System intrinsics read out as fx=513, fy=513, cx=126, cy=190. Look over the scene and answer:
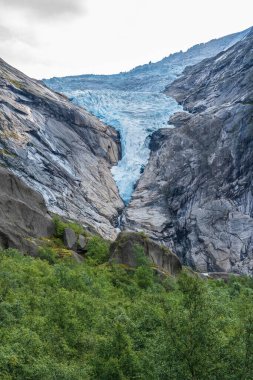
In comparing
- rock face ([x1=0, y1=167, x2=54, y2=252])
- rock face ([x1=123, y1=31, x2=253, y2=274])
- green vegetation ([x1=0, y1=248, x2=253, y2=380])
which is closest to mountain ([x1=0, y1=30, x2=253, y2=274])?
rock face ([x1=123, y1=31, x2=253, y2=274])

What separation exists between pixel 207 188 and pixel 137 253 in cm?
4017

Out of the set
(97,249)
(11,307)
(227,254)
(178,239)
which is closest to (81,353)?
(11,307)

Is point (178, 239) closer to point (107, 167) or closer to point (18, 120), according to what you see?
point (107, 167)

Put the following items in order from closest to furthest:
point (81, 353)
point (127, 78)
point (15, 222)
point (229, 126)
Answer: point (81, 353)
point (15, 222)
point (229, 126)
point (127, 78)

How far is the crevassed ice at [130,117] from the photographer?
381 feet

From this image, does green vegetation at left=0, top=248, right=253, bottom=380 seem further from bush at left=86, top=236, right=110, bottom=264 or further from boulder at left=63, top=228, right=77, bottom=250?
boulder at left=63, top=228, right=77, bottom=250

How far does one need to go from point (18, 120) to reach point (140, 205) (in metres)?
28.9

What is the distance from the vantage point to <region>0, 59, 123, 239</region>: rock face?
87625mm

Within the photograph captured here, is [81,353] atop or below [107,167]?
below

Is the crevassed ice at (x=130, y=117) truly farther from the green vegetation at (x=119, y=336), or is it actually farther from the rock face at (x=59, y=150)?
the green vegetation at (x=119, y=336)

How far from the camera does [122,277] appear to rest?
170ft

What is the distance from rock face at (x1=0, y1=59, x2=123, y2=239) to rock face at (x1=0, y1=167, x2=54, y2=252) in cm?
1589

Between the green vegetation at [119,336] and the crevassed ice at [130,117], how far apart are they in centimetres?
7512

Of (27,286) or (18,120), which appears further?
(18,120)
